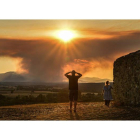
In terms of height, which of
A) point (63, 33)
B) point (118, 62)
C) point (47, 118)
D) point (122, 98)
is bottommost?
point (47, 118)

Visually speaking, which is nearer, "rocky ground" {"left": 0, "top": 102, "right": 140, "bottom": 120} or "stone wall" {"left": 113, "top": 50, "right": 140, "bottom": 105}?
"rocky ground" {"left": 0, "top": 102, "right": 140, "bottom": 120}

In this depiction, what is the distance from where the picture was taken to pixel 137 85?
14766 mm

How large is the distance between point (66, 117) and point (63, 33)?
5110 mm

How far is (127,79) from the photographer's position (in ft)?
51.3

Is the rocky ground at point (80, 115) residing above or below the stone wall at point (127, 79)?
below

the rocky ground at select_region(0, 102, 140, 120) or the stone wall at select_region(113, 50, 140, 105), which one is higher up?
the stone wall at select_region(113, 50, 140, 105)

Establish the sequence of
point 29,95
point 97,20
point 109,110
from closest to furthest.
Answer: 1. point 109,110
2. point 97,20
3. point 29,95

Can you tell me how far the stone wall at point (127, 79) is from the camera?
14.9m

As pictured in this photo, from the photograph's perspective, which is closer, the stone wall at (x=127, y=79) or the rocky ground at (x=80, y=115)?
the rocky ground at (x=80, y=115)

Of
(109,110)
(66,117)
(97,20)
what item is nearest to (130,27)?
(97,20)

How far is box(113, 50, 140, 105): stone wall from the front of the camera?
585 inches

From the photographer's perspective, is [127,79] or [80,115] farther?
[127,79]

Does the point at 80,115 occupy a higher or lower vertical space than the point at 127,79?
lower

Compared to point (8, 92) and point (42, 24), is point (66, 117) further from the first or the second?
point (8, 92)
